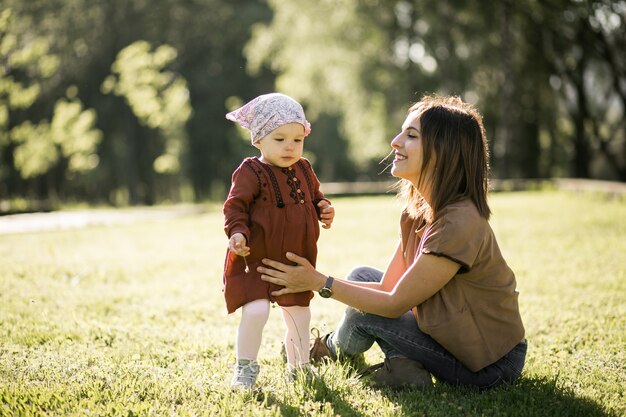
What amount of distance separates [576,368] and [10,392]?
9.98 feet

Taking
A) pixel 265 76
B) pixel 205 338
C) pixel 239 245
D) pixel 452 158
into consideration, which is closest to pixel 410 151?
pixel 452 158

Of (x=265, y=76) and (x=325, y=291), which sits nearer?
(x=325, y=291)

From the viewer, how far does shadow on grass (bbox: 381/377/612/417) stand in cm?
292

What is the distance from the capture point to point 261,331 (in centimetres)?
320

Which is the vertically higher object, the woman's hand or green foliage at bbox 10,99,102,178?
green foliage at bbox 10,99,102,178

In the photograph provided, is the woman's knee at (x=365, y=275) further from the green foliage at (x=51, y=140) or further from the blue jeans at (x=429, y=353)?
the green foliage at (x=51, y=140)

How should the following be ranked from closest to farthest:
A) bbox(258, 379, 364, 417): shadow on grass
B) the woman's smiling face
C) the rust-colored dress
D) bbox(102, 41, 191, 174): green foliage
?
bbox(258, 379, 364, 417): shadow on grass < the rust-colored dress < the woman's smiling face < bbox(102, 41, 191, 174): green foliage

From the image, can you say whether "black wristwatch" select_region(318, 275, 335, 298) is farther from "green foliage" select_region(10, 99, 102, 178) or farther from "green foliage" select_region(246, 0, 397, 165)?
"green foliage" select_region(10, 99, 102, 178)

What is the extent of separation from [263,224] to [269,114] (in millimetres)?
563

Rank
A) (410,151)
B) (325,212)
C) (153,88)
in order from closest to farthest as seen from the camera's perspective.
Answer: (410,151)
(325,212)
(153,88)

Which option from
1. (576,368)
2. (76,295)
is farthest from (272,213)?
(76,295)

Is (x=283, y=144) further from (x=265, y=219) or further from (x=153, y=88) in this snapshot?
(x=153, y=88)

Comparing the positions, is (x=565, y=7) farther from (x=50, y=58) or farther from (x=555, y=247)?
(x=50, y=58)

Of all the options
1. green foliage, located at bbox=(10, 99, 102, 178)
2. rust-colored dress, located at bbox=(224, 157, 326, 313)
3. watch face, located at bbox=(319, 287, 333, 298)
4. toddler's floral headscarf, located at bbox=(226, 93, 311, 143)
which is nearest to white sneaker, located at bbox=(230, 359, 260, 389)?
rust-colored dress, located at bbox=(224, 157, 326, 313)
